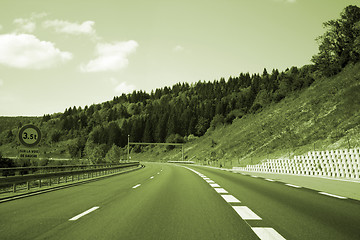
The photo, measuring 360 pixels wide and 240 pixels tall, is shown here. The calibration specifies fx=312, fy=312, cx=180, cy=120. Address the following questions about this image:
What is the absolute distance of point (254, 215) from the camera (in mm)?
6465

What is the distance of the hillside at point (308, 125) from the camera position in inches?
1510

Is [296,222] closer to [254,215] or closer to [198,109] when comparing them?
[254,215]

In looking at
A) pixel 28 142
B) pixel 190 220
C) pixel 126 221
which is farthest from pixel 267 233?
pixel 28 142

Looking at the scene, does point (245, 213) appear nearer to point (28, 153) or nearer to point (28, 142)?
point (28, 153)

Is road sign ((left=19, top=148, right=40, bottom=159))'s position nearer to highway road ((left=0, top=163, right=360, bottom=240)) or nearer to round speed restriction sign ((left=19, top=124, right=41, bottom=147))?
round speed restriction sign ((left=19, top=124, right=41, bottom=147))

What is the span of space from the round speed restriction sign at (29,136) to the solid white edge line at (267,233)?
1047 centimetres

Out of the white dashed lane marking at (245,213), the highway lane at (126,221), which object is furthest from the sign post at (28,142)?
the white dashed lane marking at (245,213)

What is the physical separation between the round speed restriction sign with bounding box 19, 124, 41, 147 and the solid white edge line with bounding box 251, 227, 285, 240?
10472 mm

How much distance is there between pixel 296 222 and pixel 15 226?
5250 mm

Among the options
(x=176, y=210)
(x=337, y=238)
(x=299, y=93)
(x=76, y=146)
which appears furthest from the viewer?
(x=76, y=146)

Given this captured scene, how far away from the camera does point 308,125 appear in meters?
49.3

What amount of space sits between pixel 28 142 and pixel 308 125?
148 ft

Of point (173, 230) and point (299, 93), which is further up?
point (299, 93)

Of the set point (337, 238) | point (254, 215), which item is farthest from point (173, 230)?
point (337, 238)
